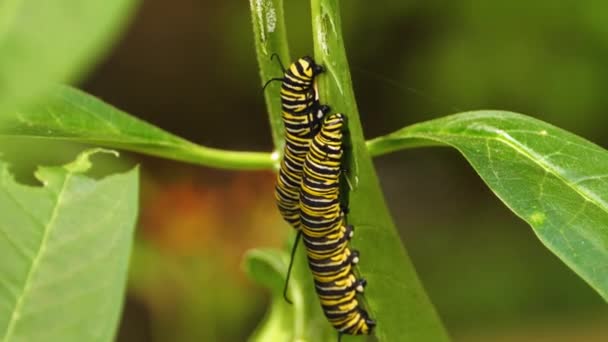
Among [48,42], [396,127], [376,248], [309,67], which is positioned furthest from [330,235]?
[396,127]

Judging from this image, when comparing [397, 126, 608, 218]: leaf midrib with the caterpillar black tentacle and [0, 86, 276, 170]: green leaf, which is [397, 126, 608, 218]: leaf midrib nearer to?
the caterpillar black tentacle

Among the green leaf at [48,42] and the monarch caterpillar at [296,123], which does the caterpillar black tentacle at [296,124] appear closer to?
the monarch caterpillar at [296,123]

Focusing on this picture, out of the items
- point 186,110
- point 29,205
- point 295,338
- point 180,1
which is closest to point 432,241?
point 186,110

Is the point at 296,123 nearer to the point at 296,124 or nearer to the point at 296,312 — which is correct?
the point at 296,124

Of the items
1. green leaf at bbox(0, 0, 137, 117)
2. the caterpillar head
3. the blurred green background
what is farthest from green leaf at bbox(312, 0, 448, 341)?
the blurred green background

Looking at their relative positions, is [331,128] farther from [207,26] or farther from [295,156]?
[207,26]

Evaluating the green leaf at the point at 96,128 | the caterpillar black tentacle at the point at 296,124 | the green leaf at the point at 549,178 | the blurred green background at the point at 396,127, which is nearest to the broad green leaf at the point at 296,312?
the caterpillar black tentacle at the point at 296,124
